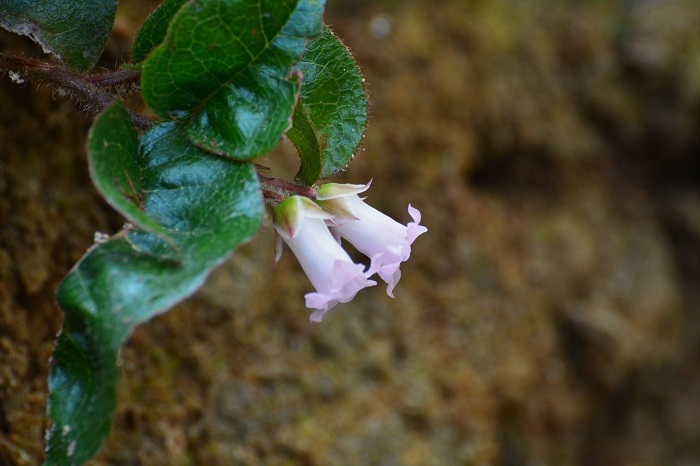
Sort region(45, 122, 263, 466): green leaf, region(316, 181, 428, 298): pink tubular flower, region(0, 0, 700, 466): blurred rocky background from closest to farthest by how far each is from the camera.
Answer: region(45, 122, 263, 466): green leaf
region(316, 181, 428, 298): pink tubular flower
region(0, 0, 700, 466): blurred rocky background

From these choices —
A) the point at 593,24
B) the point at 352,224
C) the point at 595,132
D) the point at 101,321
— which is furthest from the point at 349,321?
the point at 593,24

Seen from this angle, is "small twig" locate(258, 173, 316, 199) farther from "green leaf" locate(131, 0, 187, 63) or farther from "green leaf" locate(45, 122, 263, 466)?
"green leaf" locate(131, 0, 187, 63)

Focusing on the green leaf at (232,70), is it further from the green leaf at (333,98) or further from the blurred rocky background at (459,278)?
the blurred rocky background at (459,278)

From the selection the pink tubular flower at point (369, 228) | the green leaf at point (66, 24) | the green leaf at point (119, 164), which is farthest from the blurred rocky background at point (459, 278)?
the pink tubular flower at point (369, 228)

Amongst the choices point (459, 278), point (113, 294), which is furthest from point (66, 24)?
point (459, 278)

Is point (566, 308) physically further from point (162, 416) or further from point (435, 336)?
point (162, 416)

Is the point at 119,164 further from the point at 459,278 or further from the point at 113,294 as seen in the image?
the point at 459,278

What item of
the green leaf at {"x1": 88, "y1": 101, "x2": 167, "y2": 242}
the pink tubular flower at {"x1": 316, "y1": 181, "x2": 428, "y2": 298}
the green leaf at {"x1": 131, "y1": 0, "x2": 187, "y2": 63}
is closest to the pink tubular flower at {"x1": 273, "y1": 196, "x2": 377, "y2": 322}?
the pink tubular flower at {"x1": 316, "y1": 181, "x2": 428, "y2": 298}
